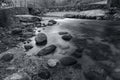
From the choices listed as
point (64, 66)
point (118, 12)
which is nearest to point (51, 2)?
point (118, 12)

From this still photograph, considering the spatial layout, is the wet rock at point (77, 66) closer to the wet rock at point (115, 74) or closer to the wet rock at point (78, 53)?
the wet rock at point (78, 53)

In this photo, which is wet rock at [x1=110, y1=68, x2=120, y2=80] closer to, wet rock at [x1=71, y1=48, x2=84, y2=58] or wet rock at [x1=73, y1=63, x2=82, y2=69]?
wet rock at [x1=73, y1=63, x2=82, y2=69]

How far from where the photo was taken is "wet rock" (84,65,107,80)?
6836 mm

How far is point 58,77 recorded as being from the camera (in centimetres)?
689

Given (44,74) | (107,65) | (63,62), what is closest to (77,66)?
(63,62)

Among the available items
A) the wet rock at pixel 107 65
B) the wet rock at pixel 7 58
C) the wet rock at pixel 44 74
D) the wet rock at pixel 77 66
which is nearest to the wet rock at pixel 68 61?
the wet rock at pixel 77 66

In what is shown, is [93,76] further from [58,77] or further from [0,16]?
[0,16]

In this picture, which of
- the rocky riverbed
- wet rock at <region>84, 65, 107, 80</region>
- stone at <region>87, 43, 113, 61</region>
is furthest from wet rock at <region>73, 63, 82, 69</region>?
stone at <region>87, 43, 113, 61</region>

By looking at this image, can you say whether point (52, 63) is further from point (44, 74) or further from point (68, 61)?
point (44, 74)

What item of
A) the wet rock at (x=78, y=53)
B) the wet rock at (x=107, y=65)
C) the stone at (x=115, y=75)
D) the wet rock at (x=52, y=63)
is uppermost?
the wet rock at (x=78, y=53)

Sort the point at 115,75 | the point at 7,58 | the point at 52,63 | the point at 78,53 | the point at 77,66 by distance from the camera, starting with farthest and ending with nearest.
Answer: the point at 78,53 < the point at 7,58 < the point at 52,63 < the point at 77,66 < the point at 115,75

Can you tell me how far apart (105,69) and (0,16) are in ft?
52.0

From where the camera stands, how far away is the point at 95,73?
7102mm

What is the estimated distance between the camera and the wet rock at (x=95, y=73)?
6836 mm
